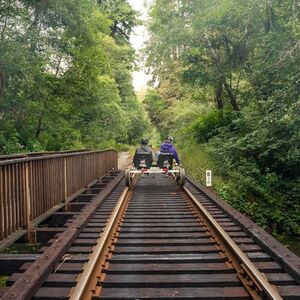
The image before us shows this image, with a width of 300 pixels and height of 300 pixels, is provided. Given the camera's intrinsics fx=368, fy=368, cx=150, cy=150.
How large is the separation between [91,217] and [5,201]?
227 centimetres

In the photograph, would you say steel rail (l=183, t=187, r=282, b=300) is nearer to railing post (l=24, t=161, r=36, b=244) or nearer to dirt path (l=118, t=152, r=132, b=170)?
railing post (l=24, t=161, r=36, b=244)

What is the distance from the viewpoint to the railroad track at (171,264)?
3367 millimetres

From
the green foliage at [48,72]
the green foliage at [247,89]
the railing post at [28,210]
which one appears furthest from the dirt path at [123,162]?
the railing post at [28,210]

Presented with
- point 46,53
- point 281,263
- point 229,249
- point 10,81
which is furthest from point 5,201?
point 46,53

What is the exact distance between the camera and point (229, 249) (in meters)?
4.56

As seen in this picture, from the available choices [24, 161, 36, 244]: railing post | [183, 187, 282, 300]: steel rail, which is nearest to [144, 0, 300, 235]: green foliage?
[183, 187, 282, 300]: steel rail

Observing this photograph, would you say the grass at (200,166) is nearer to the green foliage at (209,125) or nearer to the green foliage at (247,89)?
the green foliage at (247,89)

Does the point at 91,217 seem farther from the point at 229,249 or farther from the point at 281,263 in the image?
the point at 281,263

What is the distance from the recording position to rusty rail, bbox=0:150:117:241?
4.65m

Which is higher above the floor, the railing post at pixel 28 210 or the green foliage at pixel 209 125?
the green foliage at pixel 209 125

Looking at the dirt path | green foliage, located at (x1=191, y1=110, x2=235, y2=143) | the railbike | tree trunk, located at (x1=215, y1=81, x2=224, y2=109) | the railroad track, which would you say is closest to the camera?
the railroad track

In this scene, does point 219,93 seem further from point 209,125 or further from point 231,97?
point 231,97

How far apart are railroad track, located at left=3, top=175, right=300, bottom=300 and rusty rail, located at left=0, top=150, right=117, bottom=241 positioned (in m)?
0.68

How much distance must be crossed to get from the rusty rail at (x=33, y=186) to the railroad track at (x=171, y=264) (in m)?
0.68
